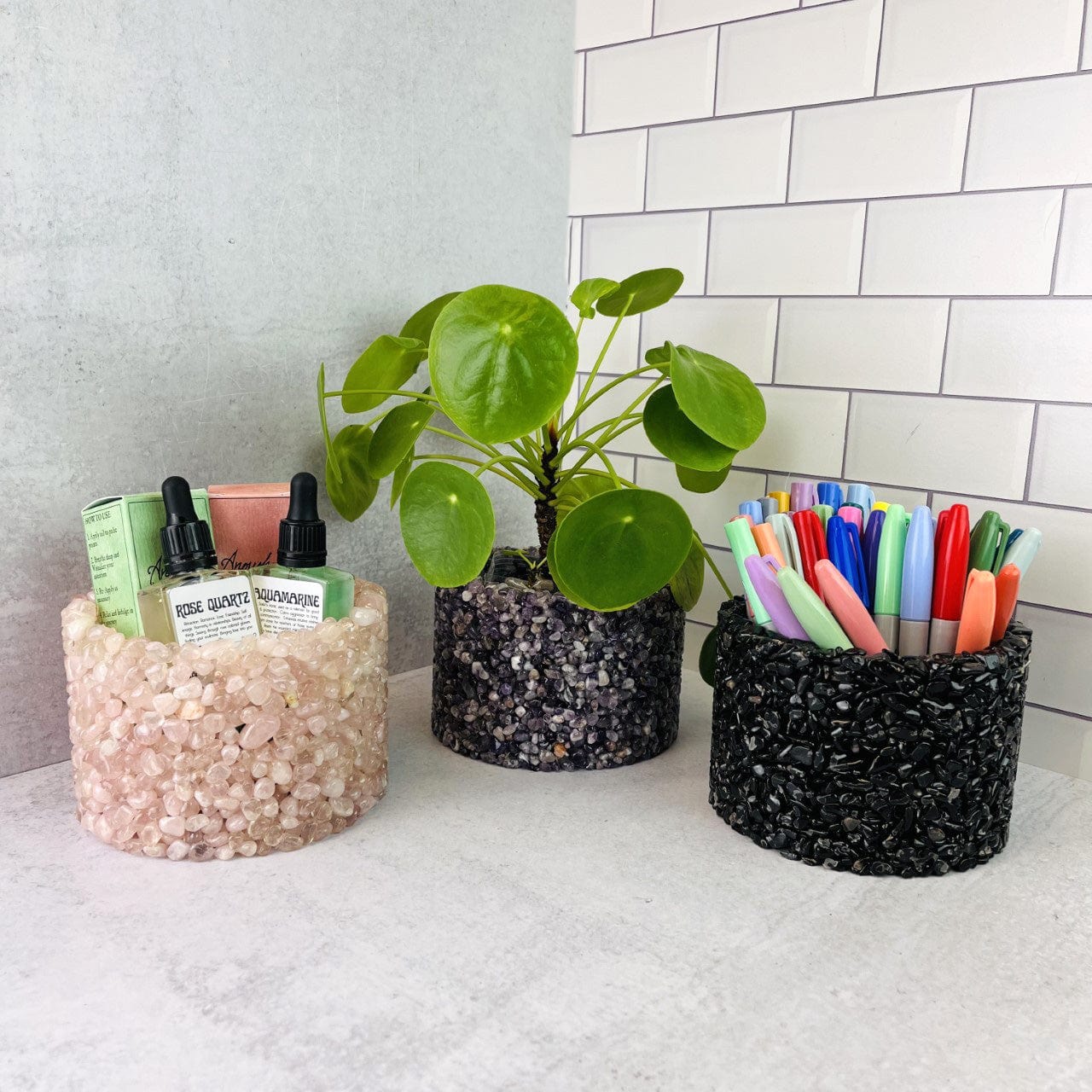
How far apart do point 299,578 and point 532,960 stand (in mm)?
285

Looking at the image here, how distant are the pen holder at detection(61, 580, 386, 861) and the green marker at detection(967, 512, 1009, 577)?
41 centimetres

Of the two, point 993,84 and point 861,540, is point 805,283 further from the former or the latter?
point 861,540

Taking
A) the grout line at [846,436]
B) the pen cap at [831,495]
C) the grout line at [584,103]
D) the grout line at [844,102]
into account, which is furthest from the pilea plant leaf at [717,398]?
the grout line at [584,103]

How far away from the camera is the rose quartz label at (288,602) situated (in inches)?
26.0

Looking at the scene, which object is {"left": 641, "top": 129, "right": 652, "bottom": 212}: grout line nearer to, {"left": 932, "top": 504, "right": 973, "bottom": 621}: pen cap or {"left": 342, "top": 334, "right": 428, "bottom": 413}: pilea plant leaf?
{"left": 342, "top": 334, "right": 428, "bottom": 413}: pilea plant leaf

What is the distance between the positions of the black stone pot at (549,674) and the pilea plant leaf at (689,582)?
1 cm

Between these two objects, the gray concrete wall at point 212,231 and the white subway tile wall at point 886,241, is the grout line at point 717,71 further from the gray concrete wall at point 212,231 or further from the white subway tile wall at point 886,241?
the gray concrete wall at point 212,231

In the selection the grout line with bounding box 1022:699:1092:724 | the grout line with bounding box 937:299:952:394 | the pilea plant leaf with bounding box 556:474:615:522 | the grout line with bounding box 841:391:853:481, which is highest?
the grout line with bounding box 937:299:952:394

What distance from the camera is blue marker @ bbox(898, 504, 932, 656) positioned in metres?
0.63

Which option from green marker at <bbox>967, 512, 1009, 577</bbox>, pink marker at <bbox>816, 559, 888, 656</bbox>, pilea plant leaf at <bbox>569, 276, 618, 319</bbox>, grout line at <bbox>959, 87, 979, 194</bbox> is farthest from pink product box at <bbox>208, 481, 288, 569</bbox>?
grout line at <bbox>959, 87, 979, 194</bbox>

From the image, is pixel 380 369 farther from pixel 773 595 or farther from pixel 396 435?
pixel 773 595

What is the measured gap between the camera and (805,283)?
91 cm

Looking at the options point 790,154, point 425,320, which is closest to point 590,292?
point 425,320

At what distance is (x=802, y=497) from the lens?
762 mm
